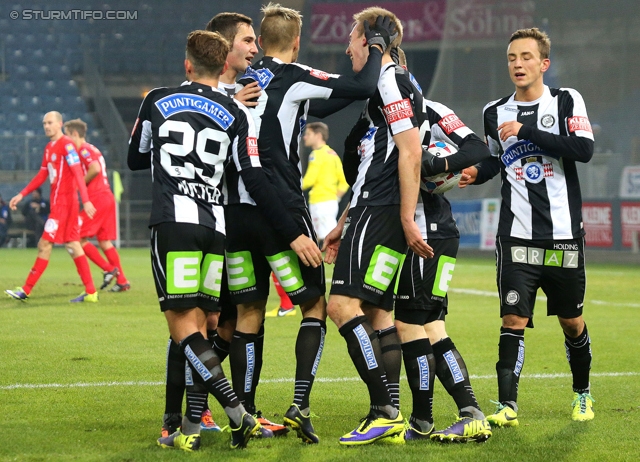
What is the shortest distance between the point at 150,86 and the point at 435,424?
88.0 ft

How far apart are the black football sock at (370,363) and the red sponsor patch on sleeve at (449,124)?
1.04 m

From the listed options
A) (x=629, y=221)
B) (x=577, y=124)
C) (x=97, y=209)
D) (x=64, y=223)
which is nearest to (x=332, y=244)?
(x=577, y=124)

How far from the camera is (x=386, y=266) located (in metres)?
4.40

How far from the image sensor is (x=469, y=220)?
2411 centimetres

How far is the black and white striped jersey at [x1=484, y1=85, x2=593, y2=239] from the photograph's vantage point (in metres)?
5.04

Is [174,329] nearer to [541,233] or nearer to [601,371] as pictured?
[541,233]

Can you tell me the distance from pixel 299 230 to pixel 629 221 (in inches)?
697

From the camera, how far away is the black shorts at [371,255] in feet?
14.4

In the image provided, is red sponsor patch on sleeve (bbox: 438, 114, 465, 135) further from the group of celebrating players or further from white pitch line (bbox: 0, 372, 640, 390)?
white pitch line (bbox: 0, 372, 640, 390)

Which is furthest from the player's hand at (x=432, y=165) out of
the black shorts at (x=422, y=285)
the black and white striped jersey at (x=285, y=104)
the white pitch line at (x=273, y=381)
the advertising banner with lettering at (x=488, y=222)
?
the advertising banner with lettering at (x=488, y=222)

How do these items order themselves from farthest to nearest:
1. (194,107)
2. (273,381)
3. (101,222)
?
(101,222) < (273,381) < (194,107)

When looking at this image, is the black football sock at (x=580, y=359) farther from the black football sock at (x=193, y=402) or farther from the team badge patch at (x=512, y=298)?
the black football sock at (x=193, y=402)

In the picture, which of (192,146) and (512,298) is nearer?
(192,146)

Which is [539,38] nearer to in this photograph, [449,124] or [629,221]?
[449,124]
